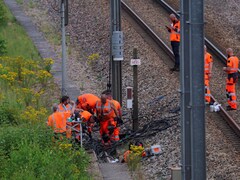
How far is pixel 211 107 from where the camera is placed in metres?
18.5

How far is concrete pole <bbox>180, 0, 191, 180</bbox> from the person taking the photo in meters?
10.0

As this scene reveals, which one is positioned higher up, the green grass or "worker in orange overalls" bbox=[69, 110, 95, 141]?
the green grass

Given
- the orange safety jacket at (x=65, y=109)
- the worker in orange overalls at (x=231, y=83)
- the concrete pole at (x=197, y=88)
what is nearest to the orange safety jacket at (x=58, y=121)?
the orange safety jacket at (x=65, y=109)

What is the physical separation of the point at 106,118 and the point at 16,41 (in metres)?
9.73

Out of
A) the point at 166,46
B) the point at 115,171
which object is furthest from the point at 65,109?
the point at 166,46

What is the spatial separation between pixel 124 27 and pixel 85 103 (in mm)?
9233

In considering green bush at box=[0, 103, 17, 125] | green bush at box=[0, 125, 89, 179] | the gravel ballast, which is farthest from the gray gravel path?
green bush at box=[0, 103, 17, 125]

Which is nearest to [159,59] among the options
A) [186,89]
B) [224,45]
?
[224,45]

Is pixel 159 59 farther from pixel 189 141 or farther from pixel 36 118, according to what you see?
pixel 189 141

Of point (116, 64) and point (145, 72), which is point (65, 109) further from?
point (145, 72)

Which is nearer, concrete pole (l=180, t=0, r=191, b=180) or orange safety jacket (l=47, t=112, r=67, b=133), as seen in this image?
concrete pole (l=180, t=0, r=191, b=180)

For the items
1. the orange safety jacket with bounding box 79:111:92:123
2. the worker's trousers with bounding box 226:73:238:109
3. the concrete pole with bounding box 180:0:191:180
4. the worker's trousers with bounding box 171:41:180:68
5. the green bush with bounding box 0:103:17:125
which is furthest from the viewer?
the worker's trousers with bounding box 171:41:180:68

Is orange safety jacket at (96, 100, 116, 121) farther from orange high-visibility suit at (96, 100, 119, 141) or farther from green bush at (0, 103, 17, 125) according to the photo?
green bush at (0, 103, 17, 125)

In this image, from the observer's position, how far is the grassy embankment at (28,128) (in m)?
13.3
